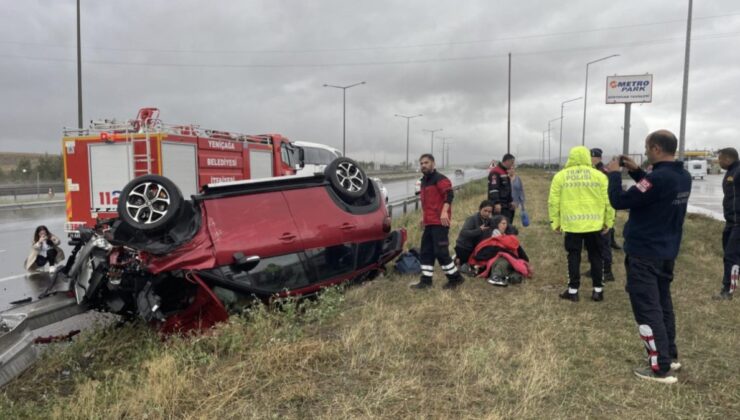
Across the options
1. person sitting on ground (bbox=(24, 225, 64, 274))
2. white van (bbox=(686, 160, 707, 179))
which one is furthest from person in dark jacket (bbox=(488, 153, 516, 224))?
white van (bbox=(686, 160, 707, 179))

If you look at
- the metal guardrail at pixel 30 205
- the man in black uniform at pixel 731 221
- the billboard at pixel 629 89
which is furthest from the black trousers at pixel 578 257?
the metal guardrail at pixel 30 205

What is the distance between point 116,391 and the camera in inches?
127

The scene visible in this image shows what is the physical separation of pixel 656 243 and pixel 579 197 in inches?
74.7

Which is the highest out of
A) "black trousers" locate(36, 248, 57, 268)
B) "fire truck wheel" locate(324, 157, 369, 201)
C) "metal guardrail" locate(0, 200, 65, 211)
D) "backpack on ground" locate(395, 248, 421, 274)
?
"fire truck wheel" locate(324, 157, 369, 201)

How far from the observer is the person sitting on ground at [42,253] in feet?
26.7

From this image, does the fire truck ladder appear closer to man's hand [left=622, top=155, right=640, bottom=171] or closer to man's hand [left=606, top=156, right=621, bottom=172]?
man's hand [left=606, top=156, right=621, bottom=172]

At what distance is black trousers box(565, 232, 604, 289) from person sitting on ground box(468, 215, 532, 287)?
850mm

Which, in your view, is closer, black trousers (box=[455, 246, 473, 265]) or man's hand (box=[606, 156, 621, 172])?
man's hand (box=[606, 156, 621, 172])

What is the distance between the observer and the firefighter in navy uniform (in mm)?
5660

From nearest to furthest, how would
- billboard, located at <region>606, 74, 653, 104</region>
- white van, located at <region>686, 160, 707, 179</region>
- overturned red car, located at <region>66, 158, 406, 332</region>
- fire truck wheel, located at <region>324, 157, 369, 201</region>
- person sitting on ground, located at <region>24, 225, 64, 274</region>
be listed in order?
1. overturned red car, located at <region>66, 158, 406, 332</region>
2. fire truck wheel, located at <region>324, 157, 369, 201</region>
3. person sitting on ground, located at <region>24, 225, 64, 274</region>
4. billboard, located at <region>606, 74, 653, 104</region>
5. white van, located at <region>686, 160, 707, 179</region>

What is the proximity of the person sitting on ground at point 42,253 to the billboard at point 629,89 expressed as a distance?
23.8m

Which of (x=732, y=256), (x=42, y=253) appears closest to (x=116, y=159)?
(x=42, y=253)

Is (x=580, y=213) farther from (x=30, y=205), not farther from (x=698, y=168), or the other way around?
(x=698, y=168)

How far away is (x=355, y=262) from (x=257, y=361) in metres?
2.14
